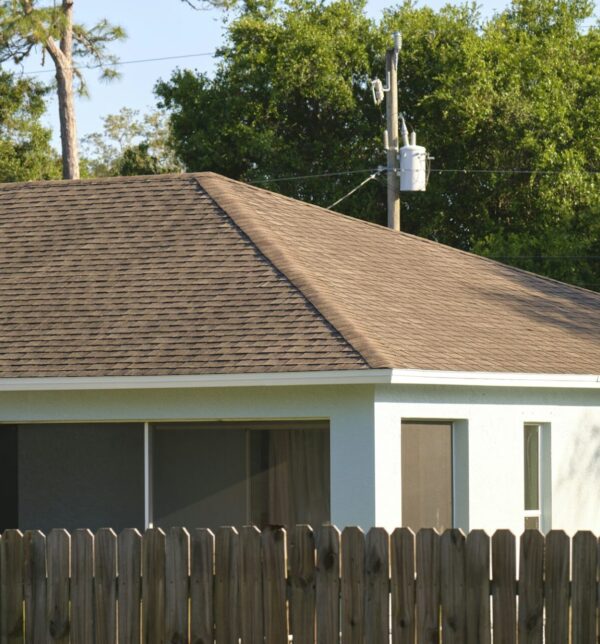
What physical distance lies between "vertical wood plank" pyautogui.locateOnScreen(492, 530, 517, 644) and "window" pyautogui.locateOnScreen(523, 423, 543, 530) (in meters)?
5.64

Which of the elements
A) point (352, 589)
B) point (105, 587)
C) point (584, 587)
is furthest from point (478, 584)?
point (105, 587)

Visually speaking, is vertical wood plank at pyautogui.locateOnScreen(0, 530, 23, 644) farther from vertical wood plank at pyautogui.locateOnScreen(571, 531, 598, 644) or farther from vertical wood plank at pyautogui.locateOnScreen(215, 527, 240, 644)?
vertical wood plank at pyautogui.locateOnScreen(571, 531, 598, 644)

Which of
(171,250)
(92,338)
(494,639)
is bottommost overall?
(494,639)

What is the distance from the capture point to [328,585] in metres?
8.38

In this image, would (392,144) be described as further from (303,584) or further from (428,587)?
(428,587)

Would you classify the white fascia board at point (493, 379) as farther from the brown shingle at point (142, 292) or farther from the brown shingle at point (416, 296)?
the brown shingle at point (142, 292)

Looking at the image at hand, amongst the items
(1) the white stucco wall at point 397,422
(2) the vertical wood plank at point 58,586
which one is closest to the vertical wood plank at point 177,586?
(2) the vertical wood plank at point 58,586

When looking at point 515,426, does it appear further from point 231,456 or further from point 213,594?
point 213,594

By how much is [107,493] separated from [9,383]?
1.88 metres

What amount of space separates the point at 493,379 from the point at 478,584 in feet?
14.3

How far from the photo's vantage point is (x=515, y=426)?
1330 centimetres

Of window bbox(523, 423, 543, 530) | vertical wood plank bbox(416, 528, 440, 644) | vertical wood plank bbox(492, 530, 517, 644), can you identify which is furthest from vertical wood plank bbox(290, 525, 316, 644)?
window bbox(523, 423, 543, 530)

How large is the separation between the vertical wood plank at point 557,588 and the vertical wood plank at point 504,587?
21cm

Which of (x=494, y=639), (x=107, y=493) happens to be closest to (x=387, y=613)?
(x=494, y=639)
